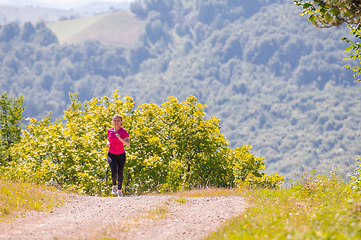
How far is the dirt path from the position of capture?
6.83 meters

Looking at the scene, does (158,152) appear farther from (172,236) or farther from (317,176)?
(172,236)

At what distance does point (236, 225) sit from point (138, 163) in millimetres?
7902

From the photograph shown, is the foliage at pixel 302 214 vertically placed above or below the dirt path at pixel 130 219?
above

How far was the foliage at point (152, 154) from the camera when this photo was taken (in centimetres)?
1412

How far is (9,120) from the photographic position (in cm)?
2342

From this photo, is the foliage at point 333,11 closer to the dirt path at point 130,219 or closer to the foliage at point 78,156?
the dirt path at point 130,219

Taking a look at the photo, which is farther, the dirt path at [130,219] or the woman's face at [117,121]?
the woman's face at [117,121]

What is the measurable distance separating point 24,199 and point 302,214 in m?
7.05

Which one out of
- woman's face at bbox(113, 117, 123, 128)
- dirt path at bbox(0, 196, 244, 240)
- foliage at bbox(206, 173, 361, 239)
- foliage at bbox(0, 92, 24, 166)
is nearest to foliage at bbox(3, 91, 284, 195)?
woman's face at bbox(113, 117, 123, 128)

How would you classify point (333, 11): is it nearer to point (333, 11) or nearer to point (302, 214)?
point (333, 11)

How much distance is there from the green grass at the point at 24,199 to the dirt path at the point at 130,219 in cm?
34

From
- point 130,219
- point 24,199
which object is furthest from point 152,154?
point 130,219

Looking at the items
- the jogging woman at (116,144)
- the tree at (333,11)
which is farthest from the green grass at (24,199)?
the tree at (333,11)

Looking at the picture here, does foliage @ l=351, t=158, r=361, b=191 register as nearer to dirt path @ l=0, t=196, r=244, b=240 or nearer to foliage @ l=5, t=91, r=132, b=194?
dirt path @ l=0, t=196, r=244, b=240
